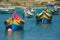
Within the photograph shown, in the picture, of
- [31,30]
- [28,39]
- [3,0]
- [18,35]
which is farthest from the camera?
[3,0]

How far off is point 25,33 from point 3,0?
7398 cm

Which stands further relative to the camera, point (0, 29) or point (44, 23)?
point (44, 23)

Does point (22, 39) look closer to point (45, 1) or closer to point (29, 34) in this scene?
point (29, 34)

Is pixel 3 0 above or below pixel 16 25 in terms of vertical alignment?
below

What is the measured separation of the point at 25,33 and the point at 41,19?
40.3 feet

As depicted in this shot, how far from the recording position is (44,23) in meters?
52.0

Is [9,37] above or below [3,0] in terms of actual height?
above

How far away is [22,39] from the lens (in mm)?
36312

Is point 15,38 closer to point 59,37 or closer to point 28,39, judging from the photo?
point 28,39

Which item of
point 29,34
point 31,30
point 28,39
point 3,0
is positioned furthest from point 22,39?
point 3,0

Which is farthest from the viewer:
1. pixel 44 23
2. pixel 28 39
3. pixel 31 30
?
pixel 44 23

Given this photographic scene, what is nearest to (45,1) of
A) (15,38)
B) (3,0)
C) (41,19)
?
(3,0)

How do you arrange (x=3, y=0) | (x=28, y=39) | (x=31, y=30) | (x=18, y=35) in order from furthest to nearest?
(x=3, y=0) → (x=31, y=30) → (x=18, y=35) → (x=28, y=39)

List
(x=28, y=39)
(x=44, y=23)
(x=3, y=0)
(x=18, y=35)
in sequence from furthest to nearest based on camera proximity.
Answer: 1. (x=3, y=0)
2. (x=44, y=23)
3. (x=18, y=35)
4. (x=28, y=39)
